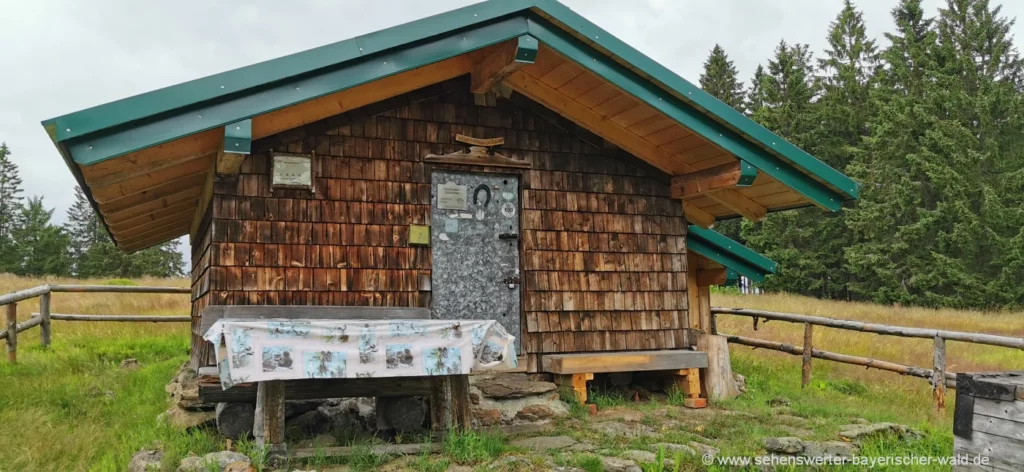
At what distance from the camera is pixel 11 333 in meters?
9.32

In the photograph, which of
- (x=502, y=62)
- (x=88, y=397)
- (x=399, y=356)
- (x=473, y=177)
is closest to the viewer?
(x=399, y=356)

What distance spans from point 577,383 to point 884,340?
9.83 m

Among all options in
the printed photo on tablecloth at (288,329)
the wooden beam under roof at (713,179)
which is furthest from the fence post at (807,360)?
the printed photo on tablecloth at (288,329)

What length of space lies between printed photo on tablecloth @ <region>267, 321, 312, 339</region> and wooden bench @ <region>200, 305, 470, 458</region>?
385 mm

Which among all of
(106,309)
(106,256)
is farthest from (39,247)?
(106,309)

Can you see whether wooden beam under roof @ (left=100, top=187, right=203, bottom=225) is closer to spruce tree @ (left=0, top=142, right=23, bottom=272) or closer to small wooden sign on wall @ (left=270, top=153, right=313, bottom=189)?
small wooden sign on wall @ (left=270, top=153, right=313, bottom=189)

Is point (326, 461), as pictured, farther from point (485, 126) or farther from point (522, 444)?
point (485, 126)

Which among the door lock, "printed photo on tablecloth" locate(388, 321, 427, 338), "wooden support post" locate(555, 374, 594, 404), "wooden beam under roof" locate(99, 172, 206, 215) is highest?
"wooden beam under roof" locate(99, 172, 206, 215)

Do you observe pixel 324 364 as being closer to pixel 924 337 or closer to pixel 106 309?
pixel 924 337

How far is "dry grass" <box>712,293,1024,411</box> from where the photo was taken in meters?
10.8

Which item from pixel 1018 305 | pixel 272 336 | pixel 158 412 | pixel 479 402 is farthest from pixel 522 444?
pixel 1018 305

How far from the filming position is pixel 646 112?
6.94 m

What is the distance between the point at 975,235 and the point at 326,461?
1147 inches

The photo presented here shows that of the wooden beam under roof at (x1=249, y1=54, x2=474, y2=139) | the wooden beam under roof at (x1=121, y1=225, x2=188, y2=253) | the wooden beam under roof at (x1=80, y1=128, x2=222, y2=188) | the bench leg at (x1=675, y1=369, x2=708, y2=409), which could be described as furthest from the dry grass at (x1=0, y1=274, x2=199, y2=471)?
the bench leg at (x1=675, y1=369, x2=708, y2=409)
